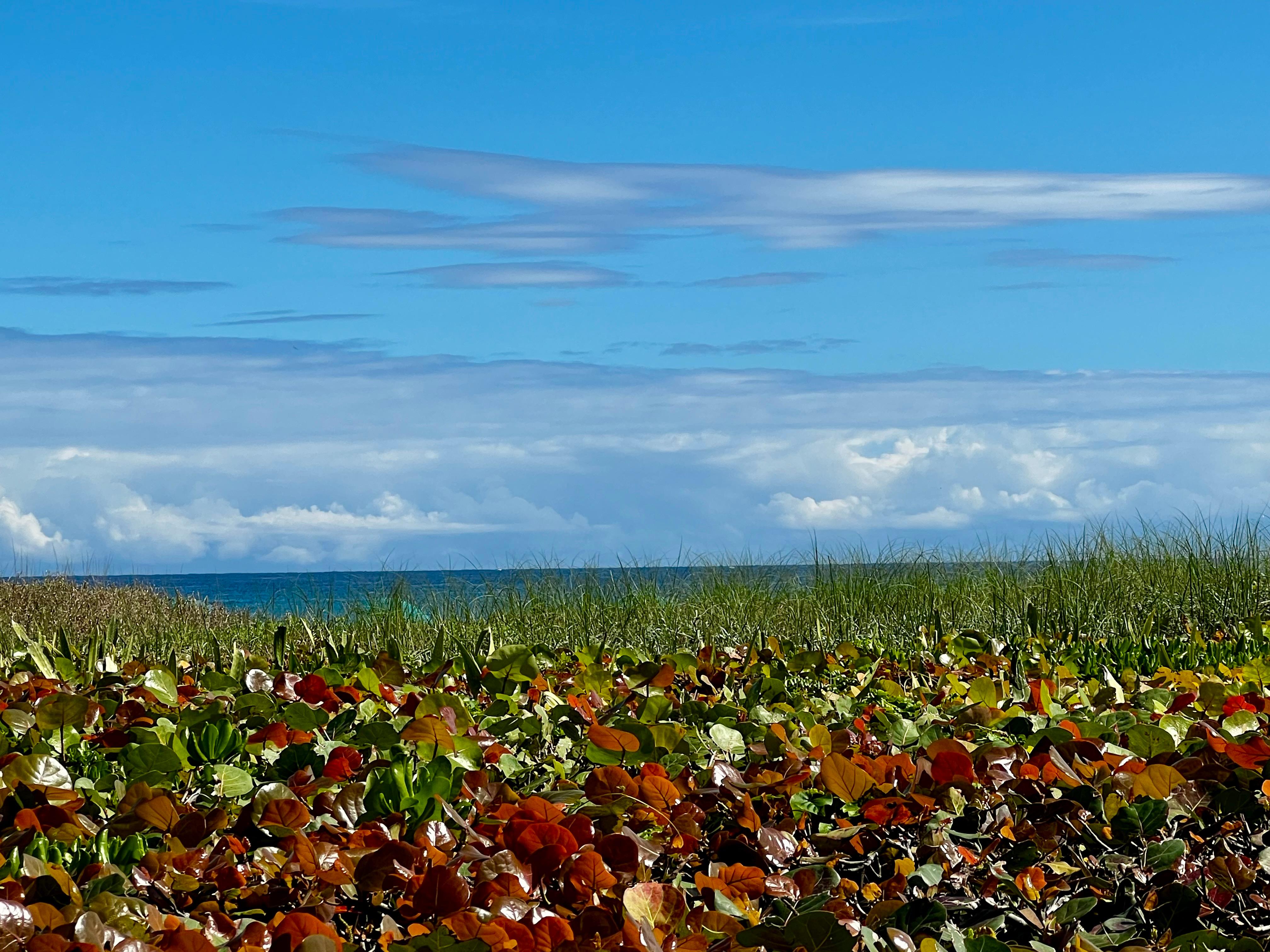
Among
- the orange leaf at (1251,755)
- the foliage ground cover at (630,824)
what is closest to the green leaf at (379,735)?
the foliage ground cover at (630,824)

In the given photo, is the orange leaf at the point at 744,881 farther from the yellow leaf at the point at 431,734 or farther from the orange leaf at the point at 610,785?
the yellow leaf at the point at 431,734

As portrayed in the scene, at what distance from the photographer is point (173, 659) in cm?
366

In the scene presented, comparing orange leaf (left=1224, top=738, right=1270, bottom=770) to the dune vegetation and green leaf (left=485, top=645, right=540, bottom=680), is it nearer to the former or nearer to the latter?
the dune vegetation

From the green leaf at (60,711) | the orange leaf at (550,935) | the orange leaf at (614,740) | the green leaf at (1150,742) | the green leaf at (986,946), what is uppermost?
the green leaf at (60,711)

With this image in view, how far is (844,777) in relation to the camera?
2020 millimetres

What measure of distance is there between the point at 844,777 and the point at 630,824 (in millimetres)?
378

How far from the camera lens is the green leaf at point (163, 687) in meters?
2.97

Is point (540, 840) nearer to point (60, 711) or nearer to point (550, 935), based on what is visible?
point (550, 935)

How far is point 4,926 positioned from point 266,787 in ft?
1.96

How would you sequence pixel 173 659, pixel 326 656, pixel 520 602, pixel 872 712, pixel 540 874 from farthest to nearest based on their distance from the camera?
pixel 520 602
pixel 326 656
pixel 173 659
pixel 872 712
pixel 540 874

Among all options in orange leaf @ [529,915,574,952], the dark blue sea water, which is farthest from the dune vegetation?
the dark blue sea water

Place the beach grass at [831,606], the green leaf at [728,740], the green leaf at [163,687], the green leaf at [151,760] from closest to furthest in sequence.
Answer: the green leaf at [151,760] → the green leaf at [728,740] → the green leaf at [163,687] → the beach grass at [831,606]

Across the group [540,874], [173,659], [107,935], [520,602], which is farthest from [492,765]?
[520,602]

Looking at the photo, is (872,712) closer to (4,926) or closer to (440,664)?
Answer: (440,664)
